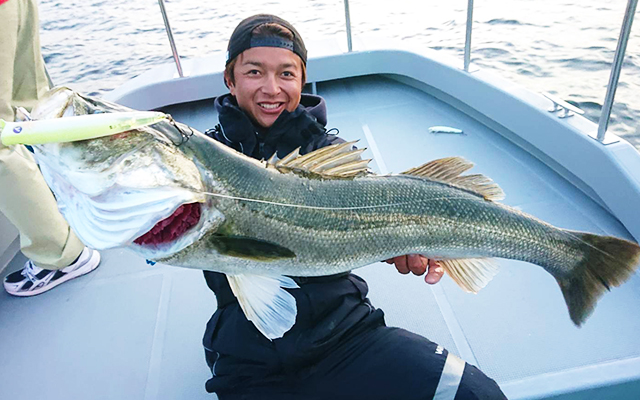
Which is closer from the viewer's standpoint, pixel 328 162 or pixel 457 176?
pixel 328 162

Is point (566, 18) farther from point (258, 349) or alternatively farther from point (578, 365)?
point (258, 349)

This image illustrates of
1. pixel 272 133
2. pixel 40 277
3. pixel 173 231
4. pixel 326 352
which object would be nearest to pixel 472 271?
pixel 326 352

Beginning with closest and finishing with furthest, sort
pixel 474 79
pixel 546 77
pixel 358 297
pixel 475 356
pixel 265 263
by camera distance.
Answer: pixel 265 263 < pixel 358 297 < pixel 475 356 < pixel 474 79 < pixel 546 77

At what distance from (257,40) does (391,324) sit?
192 centimetres

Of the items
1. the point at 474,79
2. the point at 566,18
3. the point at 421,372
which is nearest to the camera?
the point at 421,372

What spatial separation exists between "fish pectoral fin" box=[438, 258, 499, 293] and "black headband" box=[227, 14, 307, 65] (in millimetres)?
1484

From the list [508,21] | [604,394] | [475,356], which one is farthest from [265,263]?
[508,21]

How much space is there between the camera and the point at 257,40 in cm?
252

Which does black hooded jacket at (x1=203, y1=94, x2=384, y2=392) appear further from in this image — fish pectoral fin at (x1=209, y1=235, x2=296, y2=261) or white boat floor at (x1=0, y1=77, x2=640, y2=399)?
white boat floor at (x1=0, y1=77, x2=640, y2=399)

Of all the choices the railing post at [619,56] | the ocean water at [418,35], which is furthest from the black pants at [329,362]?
the ocean water at [418,35]

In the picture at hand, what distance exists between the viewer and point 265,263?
180 cm

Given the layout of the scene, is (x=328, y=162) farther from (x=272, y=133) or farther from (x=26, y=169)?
(x=26, y=169)

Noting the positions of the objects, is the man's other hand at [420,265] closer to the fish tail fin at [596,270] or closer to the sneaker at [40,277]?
the fish tail fin at [596,270]

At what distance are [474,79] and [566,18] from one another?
8.69 metres
